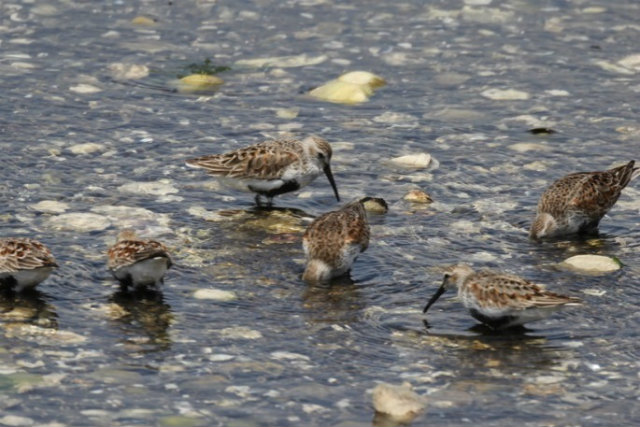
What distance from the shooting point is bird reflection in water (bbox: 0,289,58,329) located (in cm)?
1086

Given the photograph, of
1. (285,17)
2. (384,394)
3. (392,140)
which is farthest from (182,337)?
(285,17)

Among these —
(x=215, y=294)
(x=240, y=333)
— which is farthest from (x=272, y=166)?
(x=240, y=333)

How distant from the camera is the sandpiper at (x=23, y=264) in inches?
434

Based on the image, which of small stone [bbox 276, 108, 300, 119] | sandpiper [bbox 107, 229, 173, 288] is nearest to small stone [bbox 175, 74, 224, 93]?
small stone [bbox 276, 108, 300, 119]

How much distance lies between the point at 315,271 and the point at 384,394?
2.78m

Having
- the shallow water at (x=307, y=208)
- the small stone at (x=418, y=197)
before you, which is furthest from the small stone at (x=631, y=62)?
the small stone at (x=418, y=197)

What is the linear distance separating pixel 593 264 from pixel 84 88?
8.06 meters

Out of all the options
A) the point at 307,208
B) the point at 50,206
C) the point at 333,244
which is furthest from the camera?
the point at 307,208

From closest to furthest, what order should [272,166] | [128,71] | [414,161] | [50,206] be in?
[50,206] < [272,166] < [414,161] < [128,71]

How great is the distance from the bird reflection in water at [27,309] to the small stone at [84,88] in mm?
6564

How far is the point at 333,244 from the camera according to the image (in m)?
11.9

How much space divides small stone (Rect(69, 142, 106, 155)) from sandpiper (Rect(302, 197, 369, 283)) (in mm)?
3992

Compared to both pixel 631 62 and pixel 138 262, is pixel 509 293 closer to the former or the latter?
pixel 138 262

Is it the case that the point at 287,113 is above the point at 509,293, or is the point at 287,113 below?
below
